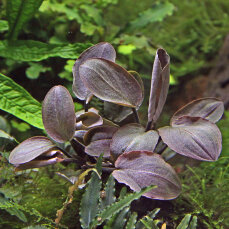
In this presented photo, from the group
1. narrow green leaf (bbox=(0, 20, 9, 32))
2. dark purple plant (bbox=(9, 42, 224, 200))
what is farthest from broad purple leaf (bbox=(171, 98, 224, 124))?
narrow green leaf (bbox=(0, 20, 9, 32))

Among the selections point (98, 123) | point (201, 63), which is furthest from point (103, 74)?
point (201, 63)

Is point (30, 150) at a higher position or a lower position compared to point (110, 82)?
lower


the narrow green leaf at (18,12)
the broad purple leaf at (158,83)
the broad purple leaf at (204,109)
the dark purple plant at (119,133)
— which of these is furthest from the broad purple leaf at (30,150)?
the narrow green leaf at (18,12)

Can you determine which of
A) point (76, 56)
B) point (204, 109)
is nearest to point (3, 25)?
point (76, 56)

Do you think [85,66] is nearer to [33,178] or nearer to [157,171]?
[157,171]

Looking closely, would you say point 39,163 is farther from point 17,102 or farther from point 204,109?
point 204,109

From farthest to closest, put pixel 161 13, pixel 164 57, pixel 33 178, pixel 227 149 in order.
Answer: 1. pixel 161 13
2. pixel 227 149
3. pixel 33 178
4. pixel 164 57

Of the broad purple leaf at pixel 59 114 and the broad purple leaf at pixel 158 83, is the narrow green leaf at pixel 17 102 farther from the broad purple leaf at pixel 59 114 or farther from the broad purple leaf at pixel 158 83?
the broad purple leaf at pixel 158 83
